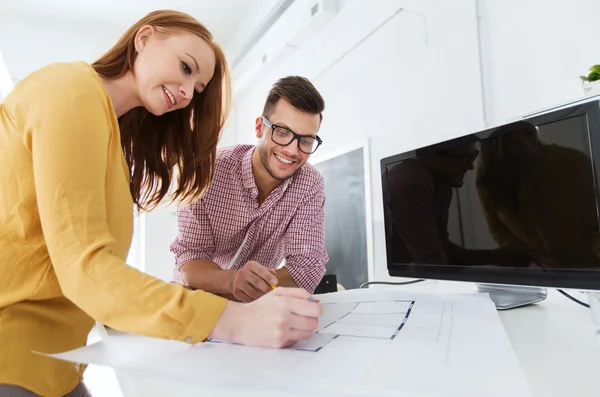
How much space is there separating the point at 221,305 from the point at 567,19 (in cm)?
138

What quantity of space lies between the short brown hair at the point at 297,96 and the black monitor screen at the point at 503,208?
34 cm

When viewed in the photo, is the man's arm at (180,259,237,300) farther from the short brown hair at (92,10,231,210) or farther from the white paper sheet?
the white paper sheet

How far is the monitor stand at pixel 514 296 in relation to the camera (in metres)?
0.80

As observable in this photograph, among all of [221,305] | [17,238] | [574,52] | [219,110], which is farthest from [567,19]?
[17,238]

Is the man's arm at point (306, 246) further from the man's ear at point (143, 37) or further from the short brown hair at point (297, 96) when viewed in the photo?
the man's ear at point (143, 37)

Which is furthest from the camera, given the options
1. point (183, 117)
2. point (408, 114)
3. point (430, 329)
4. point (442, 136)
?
point (408, 114)

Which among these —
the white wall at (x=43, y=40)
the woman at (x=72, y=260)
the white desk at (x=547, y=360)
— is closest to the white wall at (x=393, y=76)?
the white desk at (x=547, y=360)

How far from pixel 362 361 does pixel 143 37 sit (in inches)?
24.7

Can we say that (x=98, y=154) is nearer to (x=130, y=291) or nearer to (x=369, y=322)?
(x=130, y=291)

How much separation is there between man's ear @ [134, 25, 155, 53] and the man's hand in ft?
1.61

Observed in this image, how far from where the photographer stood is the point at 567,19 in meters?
1.24

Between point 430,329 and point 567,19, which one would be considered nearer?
point 430,329

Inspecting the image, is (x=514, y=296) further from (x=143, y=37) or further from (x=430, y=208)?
(x=143, y=37)

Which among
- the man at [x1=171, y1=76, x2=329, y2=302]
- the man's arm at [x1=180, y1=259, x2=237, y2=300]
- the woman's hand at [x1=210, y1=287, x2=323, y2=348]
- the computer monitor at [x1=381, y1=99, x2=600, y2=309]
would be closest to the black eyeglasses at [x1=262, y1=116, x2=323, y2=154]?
the man at [x1=171, y1=76, x2=329, y2=302]
